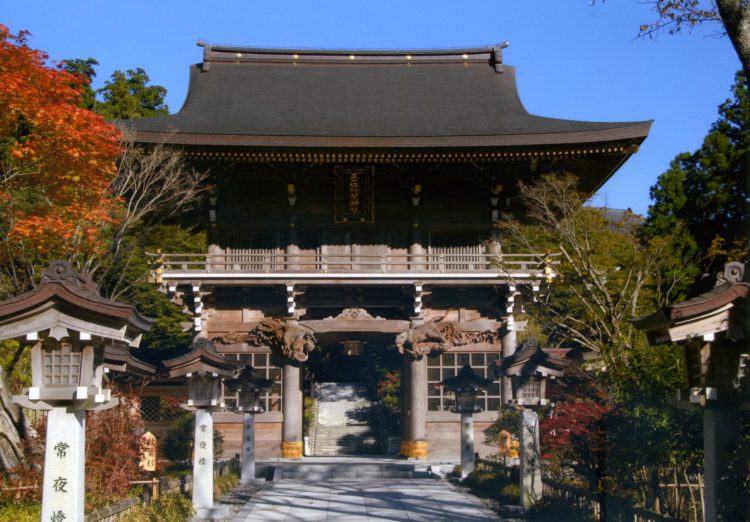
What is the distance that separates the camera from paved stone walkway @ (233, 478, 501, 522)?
1580 cm

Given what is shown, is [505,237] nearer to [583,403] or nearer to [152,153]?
[152,153]

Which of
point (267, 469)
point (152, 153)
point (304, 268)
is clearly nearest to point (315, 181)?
point (304, 268)

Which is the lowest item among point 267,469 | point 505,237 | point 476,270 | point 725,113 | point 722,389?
point 267,469

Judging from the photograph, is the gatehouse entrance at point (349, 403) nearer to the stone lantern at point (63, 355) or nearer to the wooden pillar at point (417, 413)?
the wooden pillar at point (417, 413)

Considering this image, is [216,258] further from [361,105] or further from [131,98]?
[131,98]

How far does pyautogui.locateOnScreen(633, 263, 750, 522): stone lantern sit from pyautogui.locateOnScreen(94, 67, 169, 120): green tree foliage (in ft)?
115

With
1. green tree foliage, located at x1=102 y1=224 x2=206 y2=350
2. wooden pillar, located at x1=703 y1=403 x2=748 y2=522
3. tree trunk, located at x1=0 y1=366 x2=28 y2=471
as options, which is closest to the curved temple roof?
green tree foliage, located at x1=102 y1=224 x2=206 y2=350

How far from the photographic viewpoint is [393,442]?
30.3 metres

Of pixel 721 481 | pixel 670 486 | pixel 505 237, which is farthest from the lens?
pixel 505 237

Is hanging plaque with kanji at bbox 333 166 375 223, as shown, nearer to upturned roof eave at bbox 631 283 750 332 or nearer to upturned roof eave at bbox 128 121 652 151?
upturned roof eave at bbox 128 121 652 151

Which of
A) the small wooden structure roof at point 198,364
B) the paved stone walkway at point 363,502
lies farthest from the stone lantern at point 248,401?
the small wooden structure roof at point 198,364

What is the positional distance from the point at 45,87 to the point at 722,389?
15097mm

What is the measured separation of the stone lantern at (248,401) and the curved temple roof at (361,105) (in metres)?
6.74

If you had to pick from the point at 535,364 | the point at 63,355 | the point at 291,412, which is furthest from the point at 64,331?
the point at 291,412
